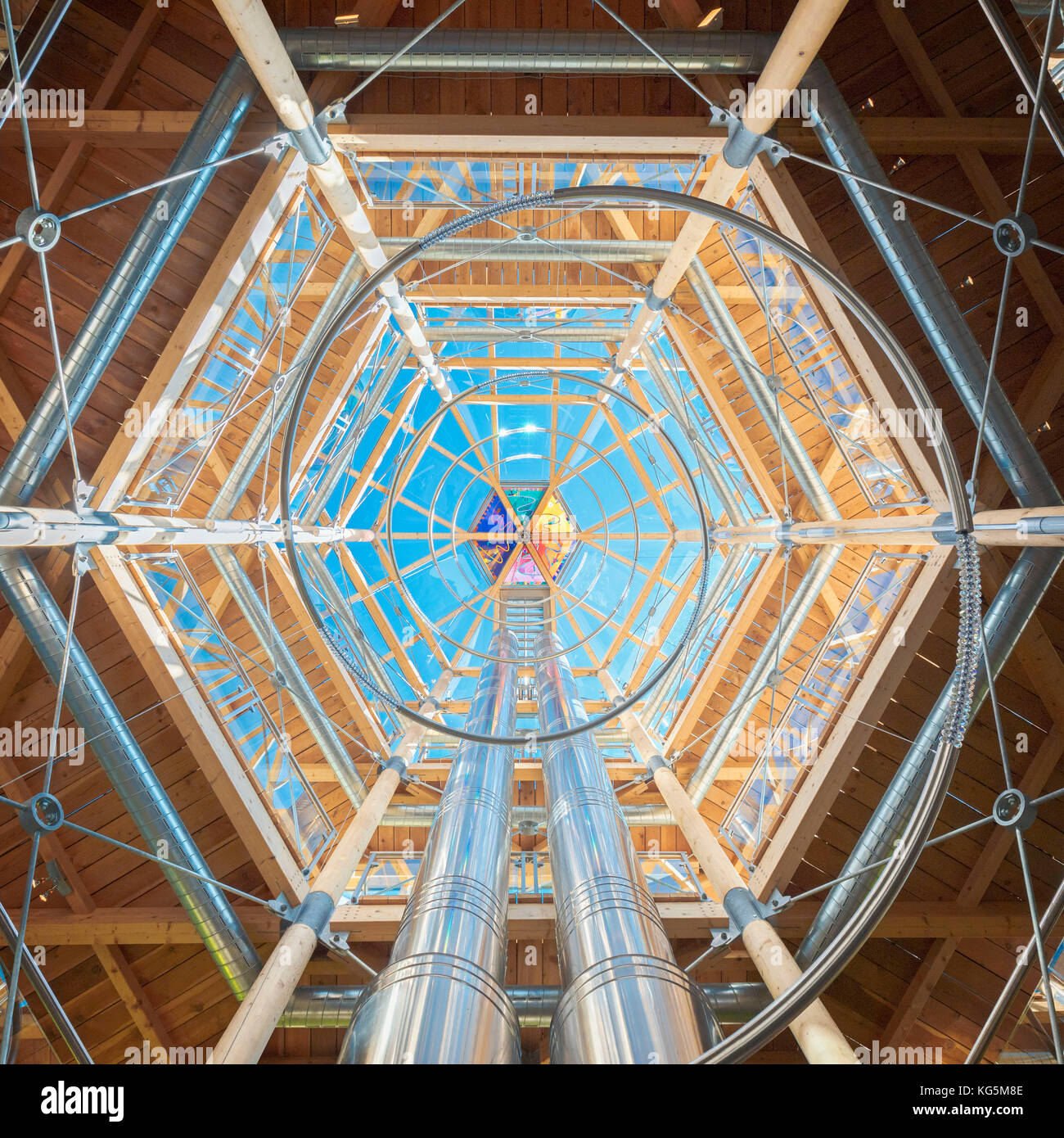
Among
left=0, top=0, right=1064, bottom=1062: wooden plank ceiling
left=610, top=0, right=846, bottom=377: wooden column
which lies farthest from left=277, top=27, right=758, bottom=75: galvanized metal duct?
left=610, top=0, right=846, bottom=377: wooden column

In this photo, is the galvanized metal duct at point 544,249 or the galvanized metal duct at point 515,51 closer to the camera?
the galvanized metal duct at point 515,51

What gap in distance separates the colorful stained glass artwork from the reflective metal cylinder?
42.7ft

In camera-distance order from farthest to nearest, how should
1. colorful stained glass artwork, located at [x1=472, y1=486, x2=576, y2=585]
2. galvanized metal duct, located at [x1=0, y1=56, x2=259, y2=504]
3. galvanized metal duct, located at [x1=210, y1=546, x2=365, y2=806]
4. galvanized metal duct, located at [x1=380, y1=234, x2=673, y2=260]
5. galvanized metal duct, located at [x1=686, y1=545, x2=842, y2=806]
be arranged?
colorful stained glass artwork, located at [x1=472, y1=486, x2=576, y2=585] < galvanized metal duct, located at [x1=686, y1=545, x2=842, y2=806] < galvanized metal duct, located at [x1=210, y1=546, x2=365, y2=806] < galvanized metal duct, located at [x1=380, y1=234, x2=673, y2=260] < galvanized metal duct, located at [x1=0, y1=56, x2=259, y2=504]

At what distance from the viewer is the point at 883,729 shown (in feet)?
29.8

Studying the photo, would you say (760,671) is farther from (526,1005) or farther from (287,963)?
(287,963)

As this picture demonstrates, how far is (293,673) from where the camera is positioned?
12648mm

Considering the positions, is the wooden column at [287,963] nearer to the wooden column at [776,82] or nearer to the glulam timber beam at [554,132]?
the glulam timber beam at [554,132]

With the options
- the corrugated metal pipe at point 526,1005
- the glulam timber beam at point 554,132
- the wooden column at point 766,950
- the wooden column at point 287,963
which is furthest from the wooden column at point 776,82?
the wooden column at point 287,963

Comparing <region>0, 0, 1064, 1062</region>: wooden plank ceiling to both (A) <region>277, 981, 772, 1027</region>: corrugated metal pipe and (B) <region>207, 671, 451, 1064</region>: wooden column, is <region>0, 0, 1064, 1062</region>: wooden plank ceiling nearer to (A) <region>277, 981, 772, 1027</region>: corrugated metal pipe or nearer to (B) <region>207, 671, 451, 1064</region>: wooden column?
(A) <region>277, 981, 772, 1027</region>: corrugated metal pipe

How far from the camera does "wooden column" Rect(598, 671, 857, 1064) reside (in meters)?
6.67

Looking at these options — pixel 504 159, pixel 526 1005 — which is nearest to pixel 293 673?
pixel 526 1005

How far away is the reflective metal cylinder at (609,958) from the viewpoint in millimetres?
4961

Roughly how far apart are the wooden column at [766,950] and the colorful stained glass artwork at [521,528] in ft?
33.4
